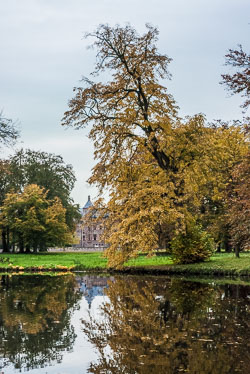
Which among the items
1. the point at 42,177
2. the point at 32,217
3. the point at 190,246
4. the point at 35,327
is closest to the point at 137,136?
the point at 190,246

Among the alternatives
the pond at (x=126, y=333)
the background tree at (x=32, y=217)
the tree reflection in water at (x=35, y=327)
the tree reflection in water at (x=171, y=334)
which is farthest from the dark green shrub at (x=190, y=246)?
the background tree at (x=32, y=217)

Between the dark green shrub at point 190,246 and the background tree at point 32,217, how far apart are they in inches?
944

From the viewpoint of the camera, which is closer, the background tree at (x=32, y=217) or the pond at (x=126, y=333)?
the pond at (x=126, y=333)

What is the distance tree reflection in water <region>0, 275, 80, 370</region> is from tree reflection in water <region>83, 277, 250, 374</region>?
2.08ft

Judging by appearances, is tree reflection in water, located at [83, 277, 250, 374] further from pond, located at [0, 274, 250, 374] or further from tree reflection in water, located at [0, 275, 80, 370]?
tree reflection in water, located at [0, 275, 80, 370]

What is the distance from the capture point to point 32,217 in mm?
45438

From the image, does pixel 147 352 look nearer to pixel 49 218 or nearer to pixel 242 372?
pixel 242 372

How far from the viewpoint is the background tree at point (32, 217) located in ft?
149

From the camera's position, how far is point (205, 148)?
915 inches

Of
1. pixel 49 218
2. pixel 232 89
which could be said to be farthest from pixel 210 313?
pixel 49 218

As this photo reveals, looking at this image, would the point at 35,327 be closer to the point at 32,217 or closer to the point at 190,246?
the point at 190,246

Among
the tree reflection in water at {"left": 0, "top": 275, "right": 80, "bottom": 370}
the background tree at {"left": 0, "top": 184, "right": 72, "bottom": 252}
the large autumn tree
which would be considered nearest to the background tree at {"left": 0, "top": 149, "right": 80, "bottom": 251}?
the background tree at {"left": 0, "top": 184, "right": 72, "bottom": 252}

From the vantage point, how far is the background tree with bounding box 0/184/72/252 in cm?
4544

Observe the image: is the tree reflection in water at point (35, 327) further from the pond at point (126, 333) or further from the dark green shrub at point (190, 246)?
the dark green shrub at point (190, 246)
